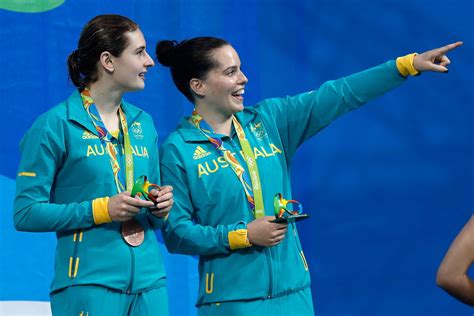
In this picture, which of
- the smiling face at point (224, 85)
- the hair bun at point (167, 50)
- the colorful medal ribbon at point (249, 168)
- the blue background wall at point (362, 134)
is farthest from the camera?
the blue background wall at point (362, 134)

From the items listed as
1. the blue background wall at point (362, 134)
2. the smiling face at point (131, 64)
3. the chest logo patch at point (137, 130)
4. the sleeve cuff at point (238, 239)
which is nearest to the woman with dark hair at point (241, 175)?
the sleeve cuff at point (238, 239)

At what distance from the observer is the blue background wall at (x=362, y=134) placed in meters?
5.23

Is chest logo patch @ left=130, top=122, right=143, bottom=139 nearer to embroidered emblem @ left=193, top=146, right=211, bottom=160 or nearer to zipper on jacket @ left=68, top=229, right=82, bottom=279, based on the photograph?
embroidered emblem @ left=193, top=146, right=211, bottom=160

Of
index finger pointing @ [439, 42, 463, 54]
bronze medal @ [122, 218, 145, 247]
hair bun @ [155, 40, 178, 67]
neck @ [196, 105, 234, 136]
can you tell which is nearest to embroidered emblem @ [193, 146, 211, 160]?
neck @ [196, 105, 234, 136]

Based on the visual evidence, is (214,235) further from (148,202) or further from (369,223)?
(369,223)

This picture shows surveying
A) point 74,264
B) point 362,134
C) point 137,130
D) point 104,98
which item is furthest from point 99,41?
point 362,134

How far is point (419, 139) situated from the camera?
5.29 meters

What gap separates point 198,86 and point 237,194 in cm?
48

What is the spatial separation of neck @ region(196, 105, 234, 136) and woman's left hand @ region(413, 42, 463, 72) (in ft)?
2.37

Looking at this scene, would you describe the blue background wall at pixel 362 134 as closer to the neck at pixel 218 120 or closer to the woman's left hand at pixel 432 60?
the neck at pixel 218 120

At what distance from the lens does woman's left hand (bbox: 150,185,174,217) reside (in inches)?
142

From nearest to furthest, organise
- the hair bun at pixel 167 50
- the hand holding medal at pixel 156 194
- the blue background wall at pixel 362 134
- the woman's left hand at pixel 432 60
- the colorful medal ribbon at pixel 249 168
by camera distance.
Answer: the hand holding medal at pixel 156 194 < the woman's left hand at pixel 432 60 < the colorful medal ribbon at pixel 249 168 < the hair bun at pixel 167 50 < the blue background wall at pixel 362 134

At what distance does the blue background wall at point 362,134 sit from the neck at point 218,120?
1178 millimetres

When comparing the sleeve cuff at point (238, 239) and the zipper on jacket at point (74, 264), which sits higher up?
the sleeve cuff at point (238, 239)
